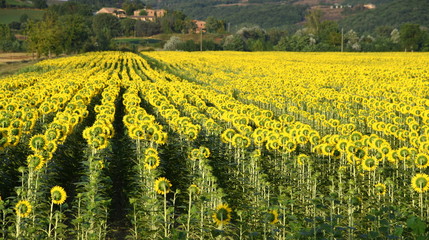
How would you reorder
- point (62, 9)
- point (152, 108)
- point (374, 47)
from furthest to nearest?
point (62, 9) → point (374, 47) → point (152, 108)

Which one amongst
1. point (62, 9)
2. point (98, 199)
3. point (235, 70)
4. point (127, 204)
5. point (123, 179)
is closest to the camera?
point (98, 199)

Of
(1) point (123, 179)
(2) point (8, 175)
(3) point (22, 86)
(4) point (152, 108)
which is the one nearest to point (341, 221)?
(1) point (123, 179)

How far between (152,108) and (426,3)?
19380 cm

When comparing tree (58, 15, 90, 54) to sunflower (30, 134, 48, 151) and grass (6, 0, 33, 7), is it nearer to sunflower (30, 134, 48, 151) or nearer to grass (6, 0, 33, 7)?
sunflower (30, 134, 48, 151)

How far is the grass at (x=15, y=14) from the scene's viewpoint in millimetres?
158750

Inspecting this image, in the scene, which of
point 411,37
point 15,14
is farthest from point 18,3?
point 411,37

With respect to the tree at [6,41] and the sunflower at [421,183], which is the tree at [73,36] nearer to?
the tree at [6,41]

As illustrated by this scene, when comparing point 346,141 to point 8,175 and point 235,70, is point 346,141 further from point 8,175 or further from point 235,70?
point 235,70

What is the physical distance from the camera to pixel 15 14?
165 meters

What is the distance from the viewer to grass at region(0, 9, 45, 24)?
158750 mm

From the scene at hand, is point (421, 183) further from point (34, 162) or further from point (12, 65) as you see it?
point (12, 65)

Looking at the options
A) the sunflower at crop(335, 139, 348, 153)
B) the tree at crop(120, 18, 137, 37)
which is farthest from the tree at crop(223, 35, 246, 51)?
the sunflower at crop(335, 139, 348, 153)

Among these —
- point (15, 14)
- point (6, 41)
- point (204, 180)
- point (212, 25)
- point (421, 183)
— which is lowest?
point (6, 41)

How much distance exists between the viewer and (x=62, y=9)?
178m
